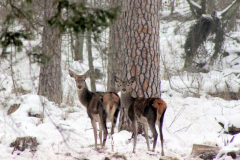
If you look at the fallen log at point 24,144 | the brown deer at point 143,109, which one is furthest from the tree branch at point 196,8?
the fallen log at point 24,144

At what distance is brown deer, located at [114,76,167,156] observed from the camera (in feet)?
19.5

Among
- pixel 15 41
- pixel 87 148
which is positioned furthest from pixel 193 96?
pixel 15 41

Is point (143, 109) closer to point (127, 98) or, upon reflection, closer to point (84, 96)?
point (127, 98)

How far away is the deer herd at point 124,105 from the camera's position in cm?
597

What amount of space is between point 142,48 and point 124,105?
1.34m

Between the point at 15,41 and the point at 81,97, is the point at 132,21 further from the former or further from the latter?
the point at 15,41

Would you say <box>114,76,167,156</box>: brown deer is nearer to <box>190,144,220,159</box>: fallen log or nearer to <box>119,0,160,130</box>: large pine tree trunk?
<box>119,0,160,130</box>: large pine tree trunk

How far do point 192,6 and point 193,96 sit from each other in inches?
236

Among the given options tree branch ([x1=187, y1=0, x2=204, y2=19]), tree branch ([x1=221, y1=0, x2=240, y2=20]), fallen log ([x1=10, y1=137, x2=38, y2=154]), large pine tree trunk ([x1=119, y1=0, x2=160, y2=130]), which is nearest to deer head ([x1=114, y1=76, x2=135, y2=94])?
large pine tree trunk ([x1=119, y1=0, x2=160, y2=130])

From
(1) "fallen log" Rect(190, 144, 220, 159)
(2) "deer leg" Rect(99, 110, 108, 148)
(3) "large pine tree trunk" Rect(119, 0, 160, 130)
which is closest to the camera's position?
(1) "fallen log" Rect(190, 144, 220, 159)

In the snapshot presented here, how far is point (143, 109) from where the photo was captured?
20.1ft

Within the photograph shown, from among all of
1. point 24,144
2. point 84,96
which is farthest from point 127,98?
point 24,144

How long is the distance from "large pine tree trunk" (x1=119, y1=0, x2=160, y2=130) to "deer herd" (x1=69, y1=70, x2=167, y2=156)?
1.30 ft

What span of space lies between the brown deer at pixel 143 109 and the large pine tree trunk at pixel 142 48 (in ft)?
1.29
